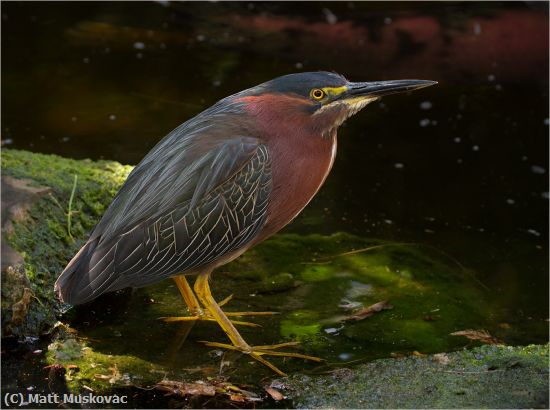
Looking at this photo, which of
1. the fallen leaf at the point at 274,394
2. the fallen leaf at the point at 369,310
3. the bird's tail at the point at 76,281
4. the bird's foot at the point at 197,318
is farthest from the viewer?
the fallen leaf at the point at 369,310

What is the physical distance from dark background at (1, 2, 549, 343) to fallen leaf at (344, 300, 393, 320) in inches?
29.6

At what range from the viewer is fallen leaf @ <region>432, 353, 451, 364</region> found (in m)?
4.34

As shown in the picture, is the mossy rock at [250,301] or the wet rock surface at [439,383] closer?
the wet rock surface at [439,383]

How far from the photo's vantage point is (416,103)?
8602 millimetres

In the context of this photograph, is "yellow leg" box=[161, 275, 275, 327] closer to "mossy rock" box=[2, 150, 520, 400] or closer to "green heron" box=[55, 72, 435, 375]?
"mossy rock" box=[2, 150, 520, 400]

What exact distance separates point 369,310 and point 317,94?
129 cm

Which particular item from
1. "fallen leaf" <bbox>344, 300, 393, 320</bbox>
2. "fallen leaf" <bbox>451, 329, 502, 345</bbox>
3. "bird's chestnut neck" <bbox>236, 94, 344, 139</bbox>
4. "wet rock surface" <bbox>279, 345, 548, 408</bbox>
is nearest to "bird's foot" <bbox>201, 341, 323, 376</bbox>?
"wet rock surface" <bbox>279, 345, 548, 408</bbox>

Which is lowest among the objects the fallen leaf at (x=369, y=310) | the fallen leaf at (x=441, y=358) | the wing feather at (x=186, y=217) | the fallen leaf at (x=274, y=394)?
the fallen leaf at (x=274, y=394)

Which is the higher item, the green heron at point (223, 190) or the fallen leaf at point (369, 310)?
the green heron at point (223, 190)

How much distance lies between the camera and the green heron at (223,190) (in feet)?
14.3

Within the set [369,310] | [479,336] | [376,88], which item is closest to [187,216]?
[376,88]

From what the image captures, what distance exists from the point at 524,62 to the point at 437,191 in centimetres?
309

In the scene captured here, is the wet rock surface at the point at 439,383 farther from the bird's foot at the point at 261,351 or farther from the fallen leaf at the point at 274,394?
the bird's foot at the point at 261,351

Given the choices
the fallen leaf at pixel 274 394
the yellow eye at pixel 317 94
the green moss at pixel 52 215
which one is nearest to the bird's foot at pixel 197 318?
the green moss at pixel 52 215
